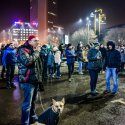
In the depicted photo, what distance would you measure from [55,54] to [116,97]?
6347mm

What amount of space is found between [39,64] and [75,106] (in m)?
2.87

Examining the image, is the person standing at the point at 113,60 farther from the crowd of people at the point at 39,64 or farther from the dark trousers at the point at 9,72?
the dark trousers at the point at 9,72

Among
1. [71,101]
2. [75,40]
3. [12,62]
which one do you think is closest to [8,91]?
[12,62]

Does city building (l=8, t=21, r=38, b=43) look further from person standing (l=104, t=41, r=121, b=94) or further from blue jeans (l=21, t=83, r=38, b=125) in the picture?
blue jeans (l=21, t=83, r=38, b=125)

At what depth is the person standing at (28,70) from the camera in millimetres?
6463

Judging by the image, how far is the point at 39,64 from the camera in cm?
680

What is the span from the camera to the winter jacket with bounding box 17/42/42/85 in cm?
643

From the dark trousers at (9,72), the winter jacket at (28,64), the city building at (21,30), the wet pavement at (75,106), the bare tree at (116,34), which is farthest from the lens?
the city building at (21,30)

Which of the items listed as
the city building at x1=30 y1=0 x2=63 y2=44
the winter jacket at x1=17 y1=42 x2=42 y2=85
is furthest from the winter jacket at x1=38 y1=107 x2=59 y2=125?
the city building at x1=30 y1=0 x2=63 y2=44

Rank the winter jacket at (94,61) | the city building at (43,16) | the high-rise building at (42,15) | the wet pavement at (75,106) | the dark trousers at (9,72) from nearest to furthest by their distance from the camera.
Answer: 1. the wet pavement at (75,106)
2. the winter jacket at (94,61)
3. the dark trousers at (9,72)
4. the city building at (43,16)
5. the high-rise building at (42,15)

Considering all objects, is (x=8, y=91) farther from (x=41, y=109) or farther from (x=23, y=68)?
(x=23, y=68)

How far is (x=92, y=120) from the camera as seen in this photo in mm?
7641

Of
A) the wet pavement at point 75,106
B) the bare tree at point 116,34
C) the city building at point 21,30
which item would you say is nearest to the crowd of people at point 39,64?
the wet pavement at point 75,106

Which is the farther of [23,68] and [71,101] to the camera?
[71,101]
